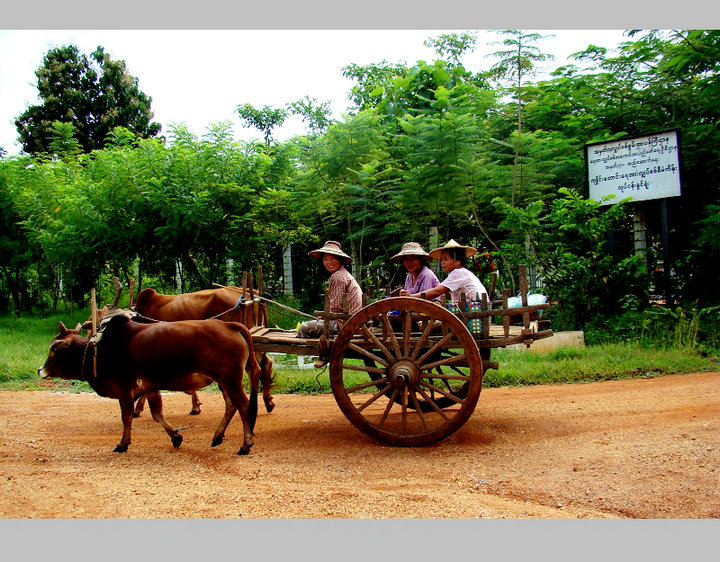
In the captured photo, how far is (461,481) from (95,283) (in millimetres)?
13732

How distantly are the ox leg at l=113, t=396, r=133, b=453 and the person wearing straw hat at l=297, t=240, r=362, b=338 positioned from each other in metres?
1.66

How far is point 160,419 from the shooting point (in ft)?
17.2

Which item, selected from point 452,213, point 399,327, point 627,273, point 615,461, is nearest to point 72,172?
point 452,213

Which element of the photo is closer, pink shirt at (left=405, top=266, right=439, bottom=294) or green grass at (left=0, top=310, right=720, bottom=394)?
pink shirt at (left=405, top=266, right=439, bottom=294)

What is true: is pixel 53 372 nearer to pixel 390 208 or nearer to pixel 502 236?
pixel 390 208

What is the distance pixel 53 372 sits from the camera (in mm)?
5352

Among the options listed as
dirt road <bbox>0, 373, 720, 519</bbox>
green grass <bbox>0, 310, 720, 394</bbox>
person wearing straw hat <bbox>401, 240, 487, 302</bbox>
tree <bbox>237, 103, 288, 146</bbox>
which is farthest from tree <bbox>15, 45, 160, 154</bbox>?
person wearing straw hat <bbox>401, 240, 487, 302</bbox>

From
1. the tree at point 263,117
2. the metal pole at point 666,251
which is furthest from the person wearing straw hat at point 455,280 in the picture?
the tree at point 263,117

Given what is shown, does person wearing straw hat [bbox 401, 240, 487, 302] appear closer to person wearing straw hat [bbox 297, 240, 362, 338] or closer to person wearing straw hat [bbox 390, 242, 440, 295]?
person wearing straw hat [bbox 390, 242, 440, 295]

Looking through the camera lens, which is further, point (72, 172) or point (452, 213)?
point (72, 172)

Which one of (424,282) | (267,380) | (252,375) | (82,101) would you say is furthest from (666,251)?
(82,101)

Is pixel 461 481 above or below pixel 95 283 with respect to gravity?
below

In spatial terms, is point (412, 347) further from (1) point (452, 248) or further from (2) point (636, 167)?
(2) point (636, 167)

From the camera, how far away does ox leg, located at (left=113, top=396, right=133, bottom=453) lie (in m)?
5.16
